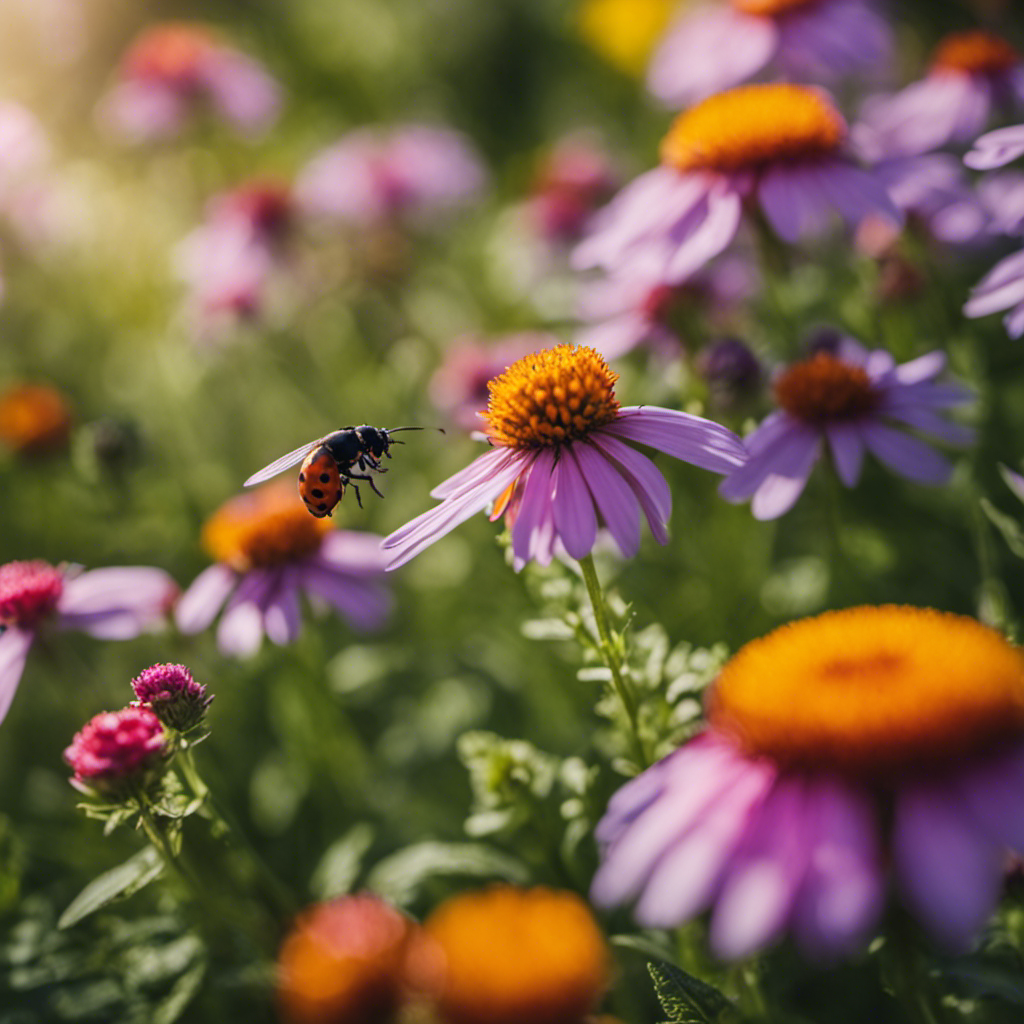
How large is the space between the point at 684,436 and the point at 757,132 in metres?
0.87

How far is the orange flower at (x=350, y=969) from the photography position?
0.97m

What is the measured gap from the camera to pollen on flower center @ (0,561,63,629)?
1.78 m

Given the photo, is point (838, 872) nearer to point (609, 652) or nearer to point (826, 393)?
point (609, 652)

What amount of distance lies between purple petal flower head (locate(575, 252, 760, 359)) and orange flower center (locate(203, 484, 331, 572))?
0.77 m

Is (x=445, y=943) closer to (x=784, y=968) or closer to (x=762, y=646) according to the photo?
(x=762, y=646)

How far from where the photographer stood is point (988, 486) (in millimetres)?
2352

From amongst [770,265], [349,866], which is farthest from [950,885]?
[770,265]

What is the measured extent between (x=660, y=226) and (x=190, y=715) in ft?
4.09

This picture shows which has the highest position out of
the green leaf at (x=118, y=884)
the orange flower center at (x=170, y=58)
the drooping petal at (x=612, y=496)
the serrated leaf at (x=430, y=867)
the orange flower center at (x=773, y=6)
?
the orange flower center at (x=170, y=58)

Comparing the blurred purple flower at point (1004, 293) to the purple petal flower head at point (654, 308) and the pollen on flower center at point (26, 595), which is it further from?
the pollen on flower center at point (26, 595)

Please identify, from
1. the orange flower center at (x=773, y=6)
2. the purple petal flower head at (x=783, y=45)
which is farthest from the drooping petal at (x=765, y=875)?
the orange flower center at (x=773, y=6)

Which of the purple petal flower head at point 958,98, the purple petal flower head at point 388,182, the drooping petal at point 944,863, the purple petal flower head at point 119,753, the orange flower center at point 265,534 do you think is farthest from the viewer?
the purple petal flower head at point 388,182

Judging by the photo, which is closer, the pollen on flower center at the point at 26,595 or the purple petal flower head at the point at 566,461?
the purple petal flower head at the point at 566,461

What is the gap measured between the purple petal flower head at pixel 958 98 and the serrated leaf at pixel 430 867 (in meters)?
1.76
